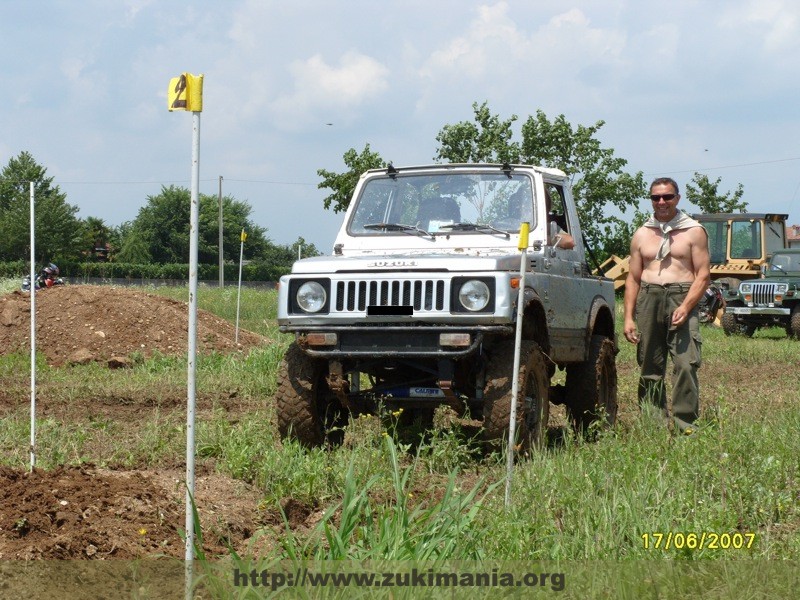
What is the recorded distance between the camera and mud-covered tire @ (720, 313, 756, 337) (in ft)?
73.3

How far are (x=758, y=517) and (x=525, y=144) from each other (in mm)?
35731

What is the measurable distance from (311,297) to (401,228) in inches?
45.5

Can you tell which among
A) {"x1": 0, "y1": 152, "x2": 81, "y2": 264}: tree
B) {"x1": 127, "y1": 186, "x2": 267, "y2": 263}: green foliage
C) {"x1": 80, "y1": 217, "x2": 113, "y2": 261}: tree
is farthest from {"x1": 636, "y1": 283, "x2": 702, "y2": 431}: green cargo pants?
{"x1": 80, "y1": 217, "x2": 113, "y2": 261}: tree

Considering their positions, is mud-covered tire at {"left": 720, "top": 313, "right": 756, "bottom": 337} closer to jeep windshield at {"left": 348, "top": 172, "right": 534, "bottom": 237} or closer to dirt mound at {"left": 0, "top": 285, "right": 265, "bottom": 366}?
dirt mound at {"left": 0, "top": 285, "right": 265, "bottom": 366}

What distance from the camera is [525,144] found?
39875 millimetres

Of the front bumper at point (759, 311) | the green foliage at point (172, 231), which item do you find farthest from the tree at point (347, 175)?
the green foliage at point (172, 231)

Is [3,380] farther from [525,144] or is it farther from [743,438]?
[525,144]

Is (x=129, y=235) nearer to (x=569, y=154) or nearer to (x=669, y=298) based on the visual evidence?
(x=569, y=154)

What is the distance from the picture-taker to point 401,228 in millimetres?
7797

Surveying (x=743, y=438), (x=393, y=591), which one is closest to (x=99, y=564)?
(x=393, y=591)

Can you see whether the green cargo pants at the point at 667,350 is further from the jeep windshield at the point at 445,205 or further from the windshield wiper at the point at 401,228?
the windshield wiper at the point at 401,228

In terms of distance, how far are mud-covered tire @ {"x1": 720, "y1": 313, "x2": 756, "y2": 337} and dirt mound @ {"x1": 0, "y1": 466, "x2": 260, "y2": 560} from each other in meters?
18.1

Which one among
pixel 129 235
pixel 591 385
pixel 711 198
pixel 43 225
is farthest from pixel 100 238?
pixel 591 385
